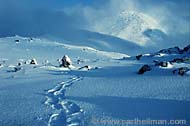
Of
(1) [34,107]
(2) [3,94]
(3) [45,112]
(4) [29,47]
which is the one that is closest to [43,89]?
(2) [3,94]

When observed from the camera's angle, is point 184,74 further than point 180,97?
Yes

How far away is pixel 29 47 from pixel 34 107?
13365cm

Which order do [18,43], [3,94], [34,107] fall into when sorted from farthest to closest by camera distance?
[18,43] < [3,94] < [34,107]

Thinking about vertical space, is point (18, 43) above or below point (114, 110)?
above

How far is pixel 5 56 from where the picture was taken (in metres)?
122

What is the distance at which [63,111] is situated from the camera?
1606cm

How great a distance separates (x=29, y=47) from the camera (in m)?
148

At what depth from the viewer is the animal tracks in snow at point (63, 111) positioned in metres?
14.1

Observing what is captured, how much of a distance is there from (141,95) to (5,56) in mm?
108843

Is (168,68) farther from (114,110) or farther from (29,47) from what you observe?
(29,47)

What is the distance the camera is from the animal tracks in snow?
14.1 m

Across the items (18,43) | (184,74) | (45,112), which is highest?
(18,43)

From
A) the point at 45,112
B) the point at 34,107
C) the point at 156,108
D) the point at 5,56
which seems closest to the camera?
the point at 156,108

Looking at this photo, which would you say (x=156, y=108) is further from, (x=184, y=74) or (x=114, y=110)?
(x=184, y=74)
